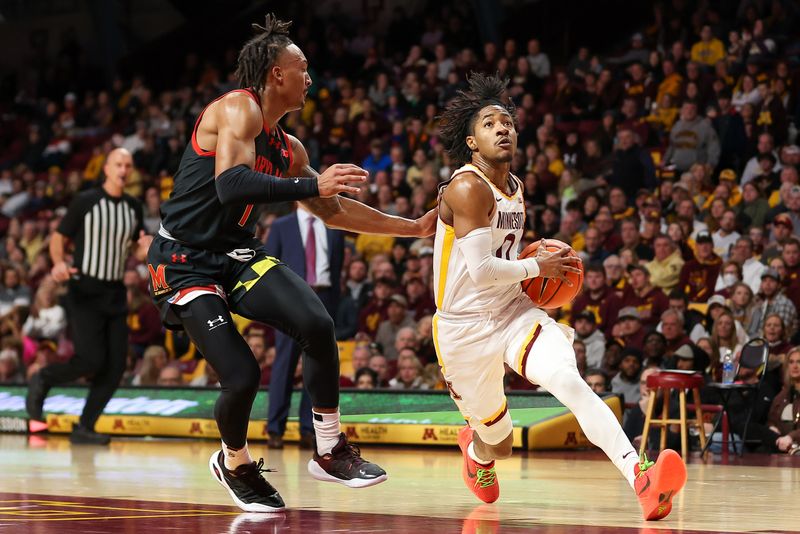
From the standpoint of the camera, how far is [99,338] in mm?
9977

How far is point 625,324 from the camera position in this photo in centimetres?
1121

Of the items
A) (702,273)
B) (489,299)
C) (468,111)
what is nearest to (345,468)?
(489,299)

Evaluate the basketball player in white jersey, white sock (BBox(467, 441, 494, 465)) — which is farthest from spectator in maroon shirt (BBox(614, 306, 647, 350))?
the basketball player in white jersey

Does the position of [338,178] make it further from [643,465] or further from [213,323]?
[643,465]

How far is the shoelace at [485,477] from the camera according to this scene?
5.82 metres

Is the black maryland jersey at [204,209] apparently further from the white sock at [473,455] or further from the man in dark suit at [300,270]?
the man in dark suit at [300,270]

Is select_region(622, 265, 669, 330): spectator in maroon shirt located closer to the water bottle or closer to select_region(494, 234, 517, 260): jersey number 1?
the water bottle

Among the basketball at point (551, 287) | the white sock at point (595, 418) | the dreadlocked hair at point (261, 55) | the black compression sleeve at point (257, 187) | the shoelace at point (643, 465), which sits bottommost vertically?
the shoelace at point (643, 465)

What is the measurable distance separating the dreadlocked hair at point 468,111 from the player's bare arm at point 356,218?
0.33 meters

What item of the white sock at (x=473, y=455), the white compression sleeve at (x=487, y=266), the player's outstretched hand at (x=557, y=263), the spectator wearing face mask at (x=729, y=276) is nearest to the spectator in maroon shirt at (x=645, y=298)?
the spectator wearing face mask at (x=729, y=276)

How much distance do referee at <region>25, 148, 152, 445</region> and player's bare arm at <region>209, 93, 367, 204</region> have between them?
4641 millimetres

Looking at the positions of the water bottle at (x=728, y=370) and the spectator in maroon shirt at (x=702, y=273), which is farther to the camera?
the spectator in maroon shirt at (x=702, y=273)

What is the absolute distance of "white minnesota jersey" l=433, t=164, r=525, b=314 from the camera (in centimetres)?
568

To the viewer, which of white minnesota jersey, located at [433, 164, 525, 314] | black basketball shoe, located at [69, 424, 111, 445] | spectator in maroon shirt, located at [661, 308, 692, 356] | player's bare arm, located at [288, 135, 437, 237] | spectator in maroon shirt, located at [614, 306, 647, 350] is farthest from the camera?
spectator in maroon shirt, located at [614, 306, 647, 350]
